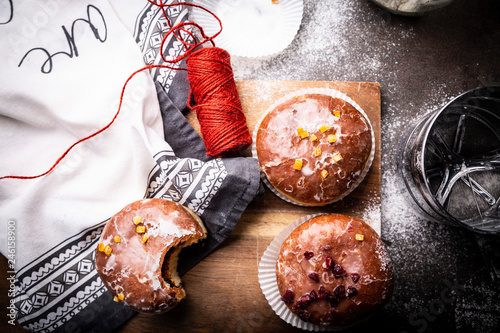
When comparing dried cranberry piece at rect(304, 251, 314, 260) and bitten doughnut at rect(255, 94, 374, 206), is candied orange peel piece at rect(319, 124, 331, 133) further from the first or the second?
dried cranberry piece at rect(304, 251, 314, 260)

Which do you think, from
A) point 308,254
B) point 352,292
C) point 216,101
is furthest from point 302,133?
point 352,292

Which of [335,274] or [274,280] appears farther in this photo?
[274,280]

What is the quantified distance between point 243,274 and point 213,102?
38.2 inches

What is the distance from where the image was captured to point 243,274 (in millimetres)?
1711

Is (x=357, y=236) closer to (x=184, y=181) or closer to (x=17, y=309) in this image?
(x=184, y=181)

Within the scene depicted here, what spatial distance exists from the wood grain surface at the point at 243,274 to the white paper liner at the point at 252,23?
26 cm

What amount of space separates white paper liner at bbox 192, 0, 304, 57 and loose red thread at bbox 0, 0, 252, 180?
0.25m

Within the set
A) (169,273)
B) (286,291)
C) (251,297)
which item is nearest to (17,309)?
(169,273)

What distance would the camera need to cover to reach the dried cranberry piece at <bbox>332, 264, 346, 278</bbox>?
4.76 feet

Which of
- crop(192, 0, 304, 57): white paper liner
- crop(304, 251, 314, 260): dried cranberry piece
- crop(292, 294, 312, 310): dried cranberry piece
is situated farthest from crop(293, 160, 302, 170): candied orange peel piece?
crop(192, 0, 304, 57): white paper liner

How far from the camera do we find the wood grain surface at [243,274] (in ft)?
5.56

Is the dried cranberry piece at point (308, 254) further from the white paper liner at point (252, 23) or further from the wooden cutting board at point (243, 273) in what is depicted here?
the white paper liner at point (252, 23)

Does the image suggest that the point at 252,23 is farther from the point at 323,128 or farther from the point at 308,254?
the point at 308,254

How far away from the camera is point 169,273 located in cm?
156
